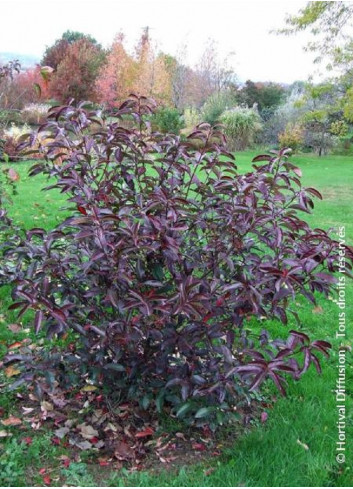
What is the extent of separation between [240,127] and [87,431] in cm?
1710

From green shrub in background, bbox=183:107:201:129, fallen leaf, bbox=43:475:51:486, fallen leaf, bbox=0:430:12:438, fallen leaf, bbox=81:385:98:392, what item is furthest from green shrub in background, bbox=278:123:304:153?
fallen leaf, bbox=43:475:51:486

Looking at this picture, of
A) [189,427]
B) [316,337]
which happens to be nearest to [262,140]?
[316,337]

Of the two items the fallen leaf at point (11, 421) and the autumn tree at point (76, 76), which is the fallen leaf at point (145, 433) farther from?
the autumn tree at point (76, 76)

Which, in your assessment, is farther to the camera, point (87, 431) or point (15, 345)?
point (15, 345)

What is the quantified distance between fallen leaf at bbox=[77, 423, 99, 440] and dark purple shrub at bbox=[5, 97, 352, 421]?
0.21 metres

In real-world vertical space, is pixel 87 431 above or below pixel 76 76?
below

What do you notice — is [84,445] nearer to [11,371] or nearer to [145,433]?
[145,433]

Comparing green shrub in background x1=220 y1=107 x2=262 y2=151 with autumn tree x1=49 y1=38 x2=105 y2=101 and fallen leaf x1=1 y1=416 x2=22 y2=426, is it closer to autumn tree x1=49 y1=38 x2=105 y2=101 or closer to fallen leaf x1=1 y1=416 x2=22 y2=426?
autumn tree x1=49 y1=38 x2=105 y2=101

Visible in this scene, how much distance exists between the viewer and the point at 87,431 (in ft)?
7.55

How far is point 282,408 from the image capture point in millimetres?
2527

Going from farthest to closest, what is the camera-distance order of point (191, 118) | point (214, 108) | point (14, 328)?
point (191, 118) < point (214, 108) < point (14, 328)

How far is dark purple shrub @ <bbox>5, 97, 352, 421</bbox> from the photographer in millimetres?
1929

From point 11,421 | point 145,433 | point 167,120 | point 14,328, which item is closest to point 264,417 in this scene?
point 145,433

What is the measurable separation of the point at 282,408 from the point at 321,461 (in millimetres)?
413
